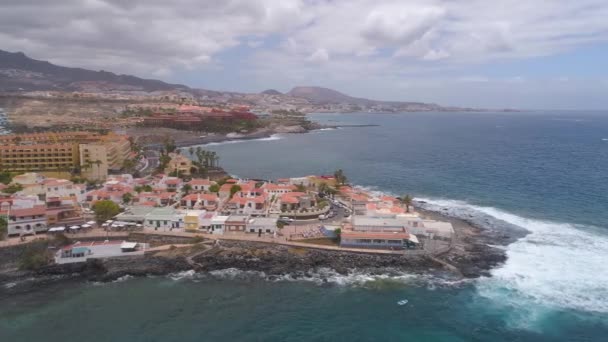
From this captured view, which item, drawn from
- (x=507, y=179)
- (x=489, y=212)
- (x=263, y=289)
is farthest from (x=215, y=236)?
(x=507, y=179)

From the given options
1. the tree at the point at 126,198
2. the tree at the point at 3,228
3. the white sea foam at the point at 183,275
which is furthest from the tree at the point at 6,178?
the white sea foam at the point at 183,275

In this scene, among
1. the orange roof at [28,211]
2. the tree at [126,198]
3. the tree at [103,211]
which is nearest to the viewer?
the orange roof at [28,211]

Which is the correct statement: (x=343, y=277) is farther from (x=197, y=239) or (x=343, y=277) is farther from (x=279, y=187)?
(x=279, y=187)

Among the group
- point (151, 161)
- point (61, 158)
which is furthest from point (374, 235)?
point (151, 161)

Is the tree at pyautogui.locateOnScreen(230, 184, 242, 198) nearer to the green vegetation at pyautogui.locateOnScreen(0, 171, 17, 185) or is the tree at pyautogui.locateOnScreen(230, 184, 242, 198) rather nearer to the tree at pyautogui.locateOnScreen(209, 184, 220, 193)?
the tree at pyautogui.locateOnScreen(209, 184, 220, 193)

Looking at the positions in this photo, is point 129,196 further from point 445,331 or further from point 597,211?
point 597,211

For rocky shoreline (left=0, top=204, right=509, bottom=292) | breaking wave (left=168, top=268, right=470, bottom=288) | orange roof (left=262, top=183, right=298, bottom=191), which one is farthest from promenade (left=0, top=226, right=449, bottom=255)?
orange roof (left=262, top=183, right=298, bottom=191)

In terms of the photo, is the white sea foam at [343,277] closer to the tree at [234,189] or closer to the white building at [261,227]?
the white building at [261,227]
